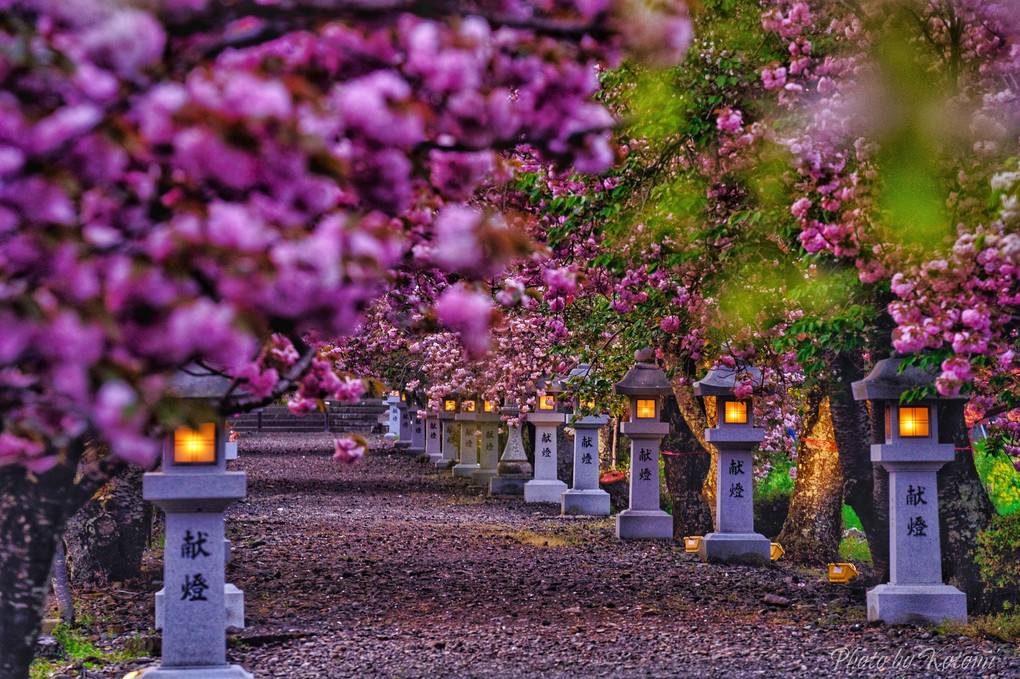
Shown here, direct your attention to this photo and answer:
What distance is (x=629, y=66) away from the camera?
9.33 m

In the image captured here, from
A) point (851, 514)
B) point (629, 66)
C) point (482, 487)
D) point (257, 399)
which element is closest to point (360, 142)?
point (257, 399)

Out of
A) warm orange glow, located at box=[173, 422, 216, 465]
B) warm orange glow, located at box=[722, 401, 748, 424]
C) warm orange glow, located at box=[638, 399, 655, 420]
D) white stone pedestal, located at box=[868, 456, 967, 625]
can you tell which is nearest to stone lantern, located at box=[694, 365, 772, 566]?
warm orange glow, located at box=[722, 401, 748, 424]

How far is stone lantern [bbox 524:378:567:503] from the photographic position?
2439 centimetres

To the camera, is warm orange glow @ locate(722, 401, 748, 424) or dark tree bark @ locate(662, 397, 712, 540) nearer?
warm orange glow @ locate(722, 401, 748, 424)

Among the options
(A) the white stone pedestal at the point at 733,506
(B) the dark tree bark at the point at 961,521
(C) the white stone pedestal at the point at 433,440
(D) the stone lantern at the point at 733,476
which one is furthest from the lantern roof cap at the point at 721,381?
(C) the white stone pedestal at the point at 433,440

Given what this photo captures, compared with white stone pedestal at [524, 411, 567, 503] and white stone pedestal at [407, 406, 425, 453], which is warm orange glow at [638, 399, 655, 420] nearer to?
white stone pedestal at [524, 411, 567, 503]

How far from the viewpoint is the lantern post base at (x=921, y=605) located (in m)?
10.6

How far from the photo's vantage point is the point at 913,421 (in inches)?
427

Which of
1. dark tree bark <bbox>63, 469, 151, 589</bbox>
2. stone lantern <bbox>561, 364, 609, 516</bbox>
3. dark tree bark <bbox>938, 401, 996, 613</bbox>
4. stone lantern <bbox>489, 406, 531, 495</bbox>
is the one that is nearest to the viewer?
dark tree bark <bbox>938, 401, 996, 613</bbox>

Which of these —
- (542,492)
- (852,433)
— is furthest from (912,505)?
(542,492)

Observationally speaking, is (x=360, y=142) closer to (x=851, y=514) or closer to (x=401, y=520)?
(x=401, y=520)

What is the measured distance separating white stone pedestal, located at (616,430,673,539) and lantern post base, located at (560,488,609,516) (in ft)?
11.7

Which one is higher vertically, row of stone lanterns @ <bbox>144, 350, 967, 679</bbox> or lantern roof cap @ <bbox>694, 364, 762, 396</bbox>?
lantern roof cap @ <bbox>694, 364, 762, 396</bbox>

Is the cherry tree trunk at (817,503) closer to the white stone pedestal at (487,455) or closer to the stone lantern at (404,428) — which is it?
the white stone pedestal at (487,455)
